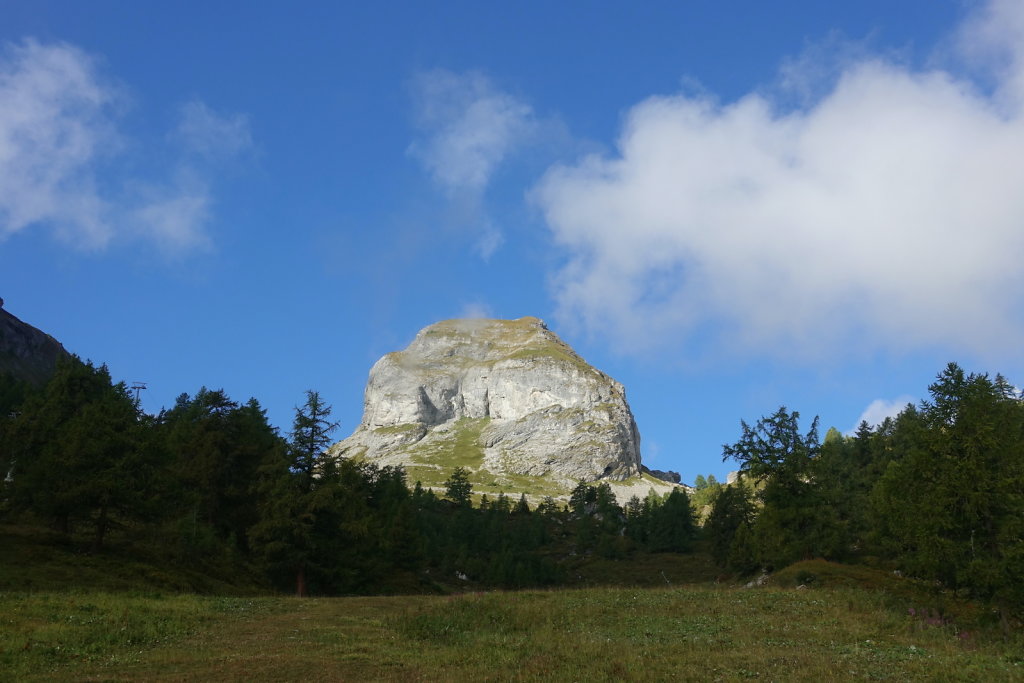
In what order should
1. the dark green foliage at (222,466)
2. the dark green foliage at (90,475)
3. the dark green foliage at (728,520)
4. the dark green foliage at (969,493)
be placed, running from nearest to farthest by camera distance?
1. the dark green foliage at (969,493)
2. the dark green foliage at (90,475)
3. the dark green foliage at (222,466)
4. the dark green foliage at (728,520)

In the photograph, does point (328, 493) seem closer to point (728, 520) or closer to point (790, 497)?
point (790, 497)

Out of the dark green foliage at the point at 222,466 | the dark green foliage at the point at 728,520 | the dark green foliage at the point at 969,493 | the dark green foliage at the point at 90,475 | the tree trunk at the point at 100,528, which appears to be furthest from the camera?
the dark green foliage at the point at 728,520

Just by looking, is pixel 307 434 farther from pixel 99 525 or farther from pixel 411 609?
pixel 411 609

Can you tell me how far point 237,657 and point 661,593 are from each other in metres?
23.8

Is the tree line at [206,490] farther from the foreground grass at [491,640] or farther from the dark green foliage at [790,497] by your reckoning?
the dark green foliage at [790,497]

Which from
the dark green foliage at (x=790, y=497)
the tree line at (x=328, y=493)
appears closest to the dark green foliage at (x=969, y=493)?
the tree line at (x=328, y=493)

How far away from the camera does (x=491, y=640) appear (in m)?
23.3

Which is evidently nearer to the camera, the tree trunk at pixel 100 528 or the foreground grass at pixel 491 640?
the foreground grass at pixel 491 640

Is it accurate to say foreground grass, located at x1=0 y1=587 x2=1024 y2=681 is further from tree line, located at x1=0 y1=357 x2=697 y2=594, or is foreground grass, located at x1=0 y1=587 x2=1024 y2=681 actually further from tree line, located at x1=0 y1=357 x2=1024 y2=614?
tree line, located at x1=0 y1=357 x2=697 y2=594

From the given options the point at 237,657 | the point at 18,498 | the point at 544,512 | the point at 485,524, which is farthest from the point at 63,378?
the point at 544,512

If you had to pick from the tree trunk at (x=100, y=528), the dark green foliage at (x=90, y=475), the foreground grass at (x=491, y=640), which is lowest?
the foreground grass at (x=491, y=640)

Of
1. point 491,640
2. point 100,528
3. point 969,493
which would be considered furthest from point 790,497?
point 100,528

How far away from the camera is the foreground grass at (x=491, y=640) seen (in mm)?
17969

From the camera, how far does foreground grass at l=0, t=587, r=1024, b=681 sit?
17969 millimetres
